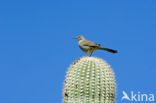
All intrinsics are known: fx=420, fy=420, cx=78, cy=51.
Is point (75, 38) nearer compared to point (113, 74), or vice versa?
point (113, 74)

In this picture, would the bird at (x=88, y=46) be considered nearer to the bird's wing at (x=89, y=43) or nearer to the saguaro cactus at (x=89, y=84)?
the bird's wing at (x=89, y=43)

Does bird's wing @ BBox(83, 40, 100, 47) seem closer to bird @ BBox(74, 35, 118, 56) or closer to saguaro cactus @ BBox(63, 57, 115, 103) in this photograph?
bird @ BBox(74, 35, 118, 56)

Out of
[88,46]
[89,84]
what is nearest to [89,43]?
[88,46]

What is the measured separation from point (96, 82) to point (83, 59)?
65 centimetres

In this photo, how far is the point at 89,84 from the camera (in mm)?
7859

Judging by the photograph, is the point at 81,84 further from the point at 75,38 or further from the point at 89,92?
the point at 75,38

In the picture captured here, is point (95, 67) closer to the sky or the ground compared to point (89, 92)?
closer to the sky

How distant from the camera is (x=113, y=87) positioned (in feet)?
26.7

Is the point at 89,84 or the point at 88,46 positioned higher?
the point at 88,46

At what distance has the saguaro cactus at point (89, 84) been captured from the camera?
7.86m

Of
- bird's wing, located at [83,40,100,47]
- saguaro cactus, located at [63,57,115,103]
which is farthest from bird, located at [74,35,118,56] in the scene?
saguaro cactus, located at [63,57,115,103]

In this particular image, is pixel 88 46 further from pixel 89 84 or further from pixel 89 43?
pixel 89 84

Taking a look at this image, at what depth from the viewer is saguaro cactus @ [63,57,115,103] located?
25.8ft

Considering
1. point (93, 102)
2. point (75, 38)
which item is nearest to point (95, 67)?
point (93, 102)
